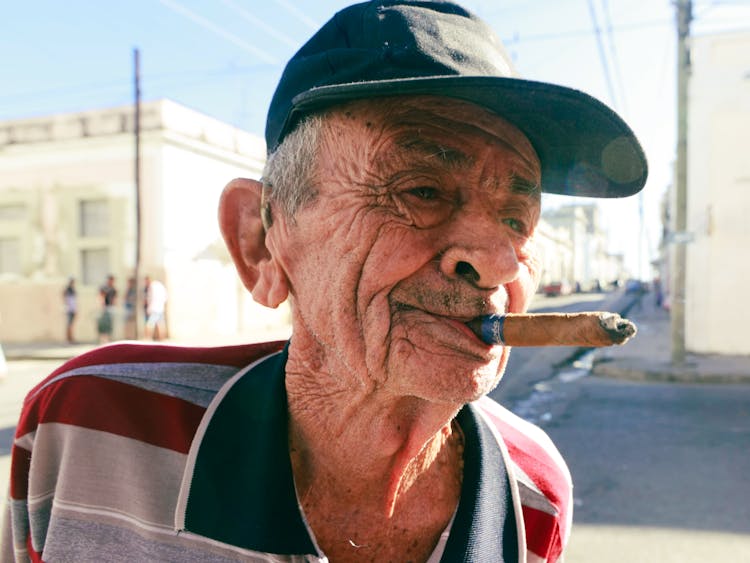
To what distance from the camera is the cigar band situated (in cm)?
94

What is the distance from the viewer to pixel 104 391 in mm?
1330

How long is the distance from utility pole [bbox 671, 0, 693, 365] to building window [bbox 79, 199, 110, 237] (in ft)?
42.6

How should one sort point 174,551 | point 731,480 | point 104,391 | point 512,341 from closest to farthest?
point 512,341 < point 174,551 < point 104,391 < point 731,480

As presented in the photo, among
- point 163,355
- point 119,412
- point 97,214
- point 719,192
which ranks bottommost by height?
point 119,412

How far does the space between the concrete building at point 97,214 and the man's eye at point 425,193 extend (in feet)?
48.9

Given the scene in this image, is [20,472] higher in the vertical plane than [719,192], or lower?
lower

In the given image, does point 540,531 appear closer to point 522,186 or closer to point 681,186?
point 522,186

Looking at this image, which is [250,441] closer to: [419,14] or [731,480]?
[419,14]

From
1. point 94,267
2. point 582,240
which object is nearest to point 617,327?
point 94,267

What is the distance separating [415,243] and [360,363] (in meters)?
0.24

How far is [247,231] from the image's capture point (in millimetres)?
1373

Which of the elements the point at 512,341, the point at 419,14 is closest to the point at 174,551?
the point at 512,341

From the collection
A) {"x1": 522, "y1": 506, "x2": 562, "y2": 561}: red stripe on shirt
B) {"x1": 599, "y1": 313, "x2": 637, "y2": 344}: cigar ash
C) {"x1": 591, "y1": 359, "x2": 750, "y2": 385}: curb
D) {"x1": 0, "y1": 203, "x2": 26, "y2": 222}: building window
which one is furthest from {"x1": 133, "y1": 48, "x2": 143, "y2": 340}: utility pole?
{"x1": 599, "y1": 313, "x2": 637, "y2": 344}: cigar ash

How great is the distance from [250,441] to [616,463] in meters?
4.66
